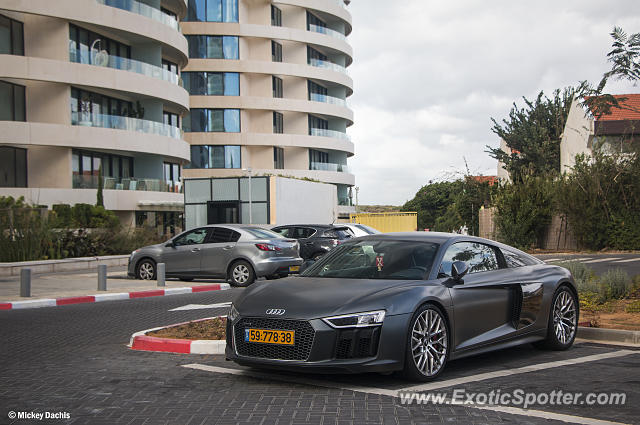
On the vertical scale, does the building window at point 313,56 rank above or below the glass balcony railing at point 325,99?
above

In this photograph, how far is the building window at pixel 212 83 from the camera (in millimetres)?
63656

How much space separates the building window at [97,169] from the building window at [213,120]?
20.4m

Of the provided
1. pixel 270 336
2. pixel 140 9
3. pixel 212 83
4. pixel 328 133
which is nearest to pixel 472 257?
pixel 270 336

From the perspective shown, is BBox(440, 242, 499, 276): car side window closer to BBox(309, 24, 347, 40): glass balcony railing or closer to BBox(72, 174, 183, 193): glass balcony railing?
BBox(72, 174, 183, 193): glass balcony railing

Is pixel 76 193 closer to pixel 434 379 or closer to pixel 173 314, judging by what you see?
pixel 173 314

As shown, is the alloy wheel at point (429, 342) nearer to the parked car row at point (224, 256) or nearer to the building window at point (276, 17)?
the parked car row at point (224, 256)

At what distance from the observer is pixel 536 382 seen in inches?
261

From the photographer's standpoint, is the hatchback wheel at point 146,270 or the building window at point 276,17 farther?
the building window at point 276,17

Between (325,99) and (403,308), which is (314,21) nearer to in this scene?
(325,99)

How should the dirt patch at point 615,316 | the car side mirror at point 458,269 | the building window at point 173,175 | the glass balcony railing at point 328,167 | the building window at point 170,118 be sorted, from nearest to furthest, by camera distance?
1. the car side mirror at point 458,269
2. the dirt patch at point 615,316
3. the building window at point 173,175
4. the building window at point 170,118
5. the glass balcony railing at point 328,167

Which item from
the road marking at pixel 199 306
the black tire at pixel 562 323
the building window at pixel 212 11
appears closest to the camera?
the black tire at pixel 562 323

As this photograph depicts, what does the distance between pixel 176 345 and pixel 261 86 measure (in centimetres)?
5845

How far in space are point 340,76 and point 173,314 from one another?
2368 inches

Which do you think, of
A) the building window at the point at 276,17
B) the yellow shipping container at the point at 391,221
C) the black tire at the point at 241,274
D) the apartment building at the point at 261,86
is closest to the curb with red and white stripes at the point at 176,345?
the black tire at the point at 241,274
